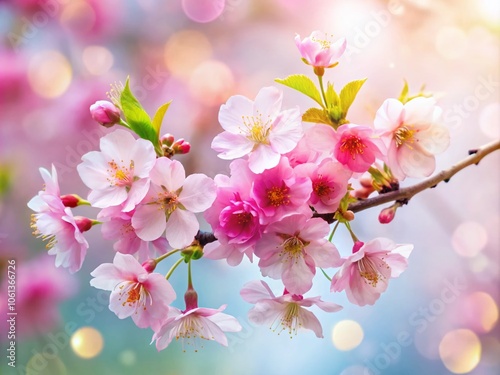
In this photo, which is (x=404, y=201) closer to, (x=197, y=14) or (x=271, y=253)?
(x=271, y=253)

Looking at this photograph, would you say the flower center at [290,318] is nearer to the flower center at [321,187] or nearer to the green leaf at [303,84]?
the flower center at [321,187]

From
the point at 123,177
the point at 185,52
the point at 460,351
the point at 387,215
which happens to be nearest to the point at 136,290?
the point at 123,177

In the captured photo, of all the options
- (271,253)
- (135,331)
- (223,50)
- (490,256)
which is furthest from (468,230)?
(271,253)

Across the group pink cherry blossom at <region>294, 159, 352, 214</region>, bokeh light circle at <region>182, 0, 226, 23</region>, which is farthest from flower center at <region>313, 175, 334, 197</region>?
bokeh light circle at <region>182, 0, 226, 23</region>

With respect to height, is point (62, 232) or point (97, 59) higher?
point (97, 59)

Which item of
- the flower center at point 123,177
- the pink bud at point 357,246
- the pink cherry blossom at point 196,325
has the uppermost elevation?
the flower center at point 123,177

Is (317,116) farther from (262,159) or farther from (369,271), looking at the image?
(369,271)

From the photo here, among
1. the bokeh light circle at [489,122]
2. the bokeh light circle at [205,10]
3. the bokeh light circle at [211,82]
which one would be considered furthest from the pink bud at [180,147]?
the bokeh light circle at [489,122]
